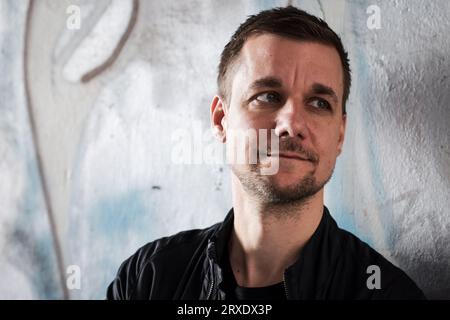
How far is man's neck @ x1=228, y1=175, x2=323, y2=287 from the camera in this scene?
1134mm

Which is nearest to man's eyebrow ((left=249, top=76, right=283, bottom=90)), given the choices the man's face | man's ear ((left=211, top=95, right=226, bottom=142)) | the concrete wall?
the man's face

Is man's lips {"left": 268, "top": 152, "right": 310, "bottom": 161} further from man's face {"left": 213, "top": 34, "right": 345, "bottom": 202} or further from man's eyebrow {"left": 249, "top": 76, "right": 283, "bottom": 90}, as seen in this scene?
man's eyebrow {"left": 249, "top": 76, "right": 283, "bottom": 90}

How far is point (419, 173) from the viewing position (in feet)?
4.03

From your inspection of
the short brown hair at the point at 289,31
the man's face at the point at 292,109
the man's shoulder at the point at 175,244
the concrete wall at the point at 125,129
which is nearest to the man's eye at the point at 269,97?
the man's face at the point at 292,109

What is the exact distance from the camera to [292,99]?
110 centimetres

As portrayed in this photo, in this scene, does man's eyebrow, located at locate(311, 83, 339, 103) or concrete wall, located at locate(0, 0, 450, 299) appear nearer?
man's eyebrow, located at locate(311, 83, 339, 103)

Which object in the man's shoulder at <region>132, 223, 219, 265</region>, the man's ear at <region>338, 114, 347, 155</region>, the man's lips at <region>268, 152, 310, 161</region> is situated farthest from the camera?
the man's shoulder at <region>132, 223, 219, 265</region>

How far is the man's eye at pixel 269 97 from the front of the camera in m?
1.12

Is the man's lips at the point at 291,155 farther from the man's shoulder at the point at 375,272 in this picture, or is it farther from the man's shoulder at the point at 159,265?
the man's shoulder at the point at 159,265

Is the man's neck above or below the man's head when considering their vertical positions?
below

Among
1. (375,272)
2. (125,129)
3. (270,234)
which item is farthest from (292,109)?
(125,129)

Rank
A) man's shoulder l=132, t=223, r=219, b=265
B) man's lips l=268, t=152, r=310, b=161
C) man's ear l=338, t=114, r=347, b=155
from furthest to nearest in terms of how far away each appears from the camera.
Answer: man's shoulder l=132, t=223, r=219, b=265, man's ear l=338, t=114, r=347, b=155, man's lips l=268, t=152, r=310, b=161

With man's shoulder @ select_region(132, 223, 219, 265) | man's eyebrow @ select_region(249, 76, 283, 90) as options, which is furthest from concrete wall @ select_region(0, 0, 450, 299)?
man's eyebrow @ select_region(249, 76, 283, 90)

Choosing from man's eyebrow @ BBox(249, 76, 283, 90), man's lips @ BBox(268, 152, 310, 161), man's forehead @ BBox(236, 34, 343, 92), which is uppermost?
man's forehead @ BBox(236, 34, 343, 92)
